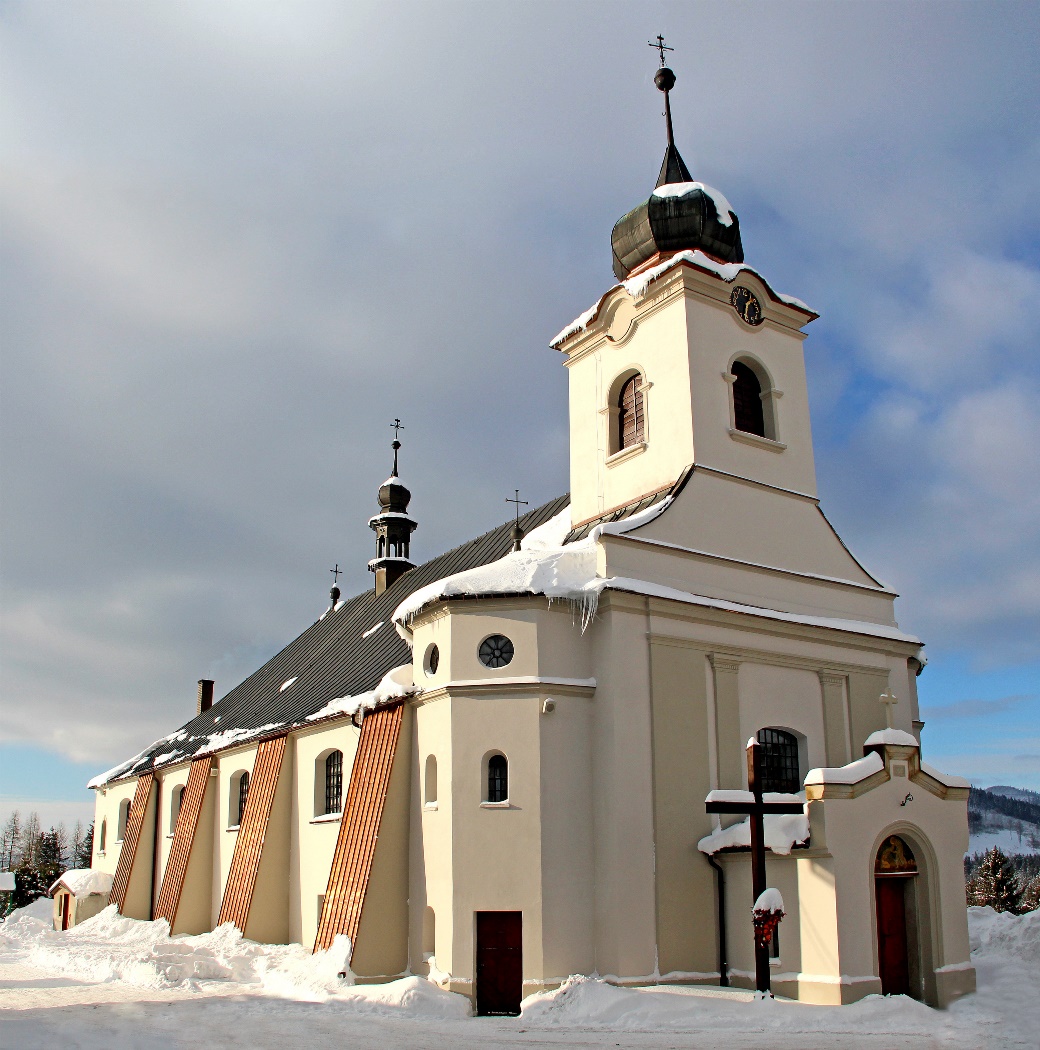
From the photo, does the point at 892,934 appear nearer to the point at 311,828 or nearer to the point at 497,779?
the point at 497,779

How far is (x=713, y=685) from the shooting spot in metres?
18.2

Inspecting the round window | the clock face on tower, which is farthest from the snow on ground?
the clock face on tower

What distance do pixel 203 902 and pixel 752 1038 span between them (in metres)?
16.6

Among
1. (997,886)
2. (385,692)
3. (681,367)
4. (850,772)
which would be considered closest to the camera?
(850,772)

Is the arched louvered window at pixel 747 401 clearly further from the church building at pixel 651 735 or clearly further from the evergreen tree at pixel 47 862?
the evergreen tree at pixel 47 862

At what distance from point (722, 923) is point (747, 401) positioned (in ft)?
33.2

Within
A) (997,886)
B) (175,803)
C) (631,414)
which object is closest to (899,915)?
(631,414)

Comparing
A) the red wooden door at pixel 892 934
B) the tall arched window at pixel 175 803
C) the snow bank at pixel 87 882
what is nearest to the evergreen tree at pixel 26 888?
the snow bank at pixel 87 882

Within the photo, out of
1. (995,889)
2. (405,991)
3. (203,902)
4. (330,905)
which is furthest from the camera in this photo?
(995,889)

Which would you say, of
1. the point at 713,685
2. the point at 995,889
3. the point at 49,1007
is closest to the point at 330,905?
the point at 49,1007

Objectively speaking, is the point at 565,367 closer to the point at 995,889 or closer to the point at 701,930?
the point at 701,930

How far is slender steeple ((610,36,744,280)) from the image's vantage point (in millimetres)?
21797

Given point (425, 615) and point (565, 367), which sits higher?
point (565, 367)

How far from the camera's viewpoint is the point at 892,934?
1619 centimetres
